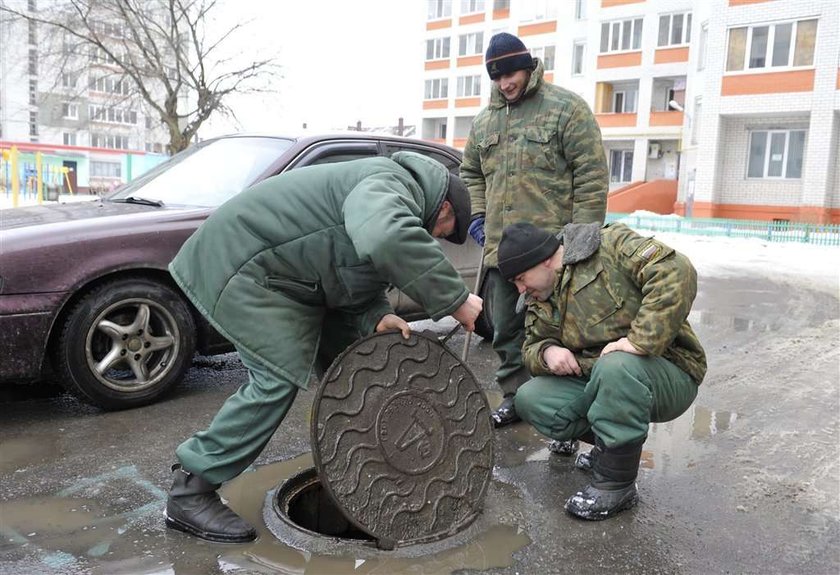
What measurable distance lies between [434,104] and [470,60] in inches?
166

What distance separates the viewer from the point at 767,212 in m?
27.2

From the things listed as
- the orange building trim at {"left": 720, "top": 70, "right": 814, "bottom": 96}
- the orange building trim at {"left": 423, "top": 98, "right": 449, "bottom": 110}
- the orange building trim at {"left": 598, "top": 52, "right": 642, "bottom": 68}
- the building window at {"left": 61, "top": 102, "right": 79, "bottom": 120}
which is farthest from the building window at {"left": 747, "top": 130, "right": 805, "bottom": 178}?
the building window at {"left": 61, "top": 102, "right": 79, "bottom": 120}

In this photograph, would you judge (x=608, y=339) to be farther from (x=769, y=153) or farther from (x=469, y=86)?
(x=469, y=86)

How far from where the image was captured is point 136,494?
9.88 ft

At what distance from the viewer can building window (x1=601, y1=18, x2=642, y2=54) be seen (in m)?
36.6

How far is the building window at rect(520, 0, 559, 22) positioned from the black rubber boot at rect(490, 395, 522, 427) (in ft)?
135

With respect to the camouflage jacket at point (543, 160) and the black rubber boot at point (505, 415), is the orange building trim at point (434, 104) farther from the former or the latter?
the black rubber boot at point (505, 415)

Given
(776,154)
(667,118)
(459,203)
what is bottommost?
(459,203)

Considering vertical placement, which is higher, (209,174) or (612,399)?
(209,174)

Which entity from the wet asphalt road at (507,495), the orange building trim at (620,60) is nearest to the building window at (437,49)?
the orange building trim at (620,60)

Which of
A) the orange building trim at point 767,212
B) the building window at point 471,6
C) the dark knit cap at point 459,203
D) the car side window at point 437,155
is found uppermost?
the building window at point 471,6

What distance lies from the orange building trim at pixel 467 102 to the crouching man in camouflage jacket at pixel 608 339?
4541cm

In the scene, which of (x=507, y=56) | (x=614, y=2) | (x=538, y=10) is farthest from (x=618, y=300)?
(x=538, y=10)

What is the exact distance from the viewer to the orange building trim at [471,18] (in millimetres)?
46625
